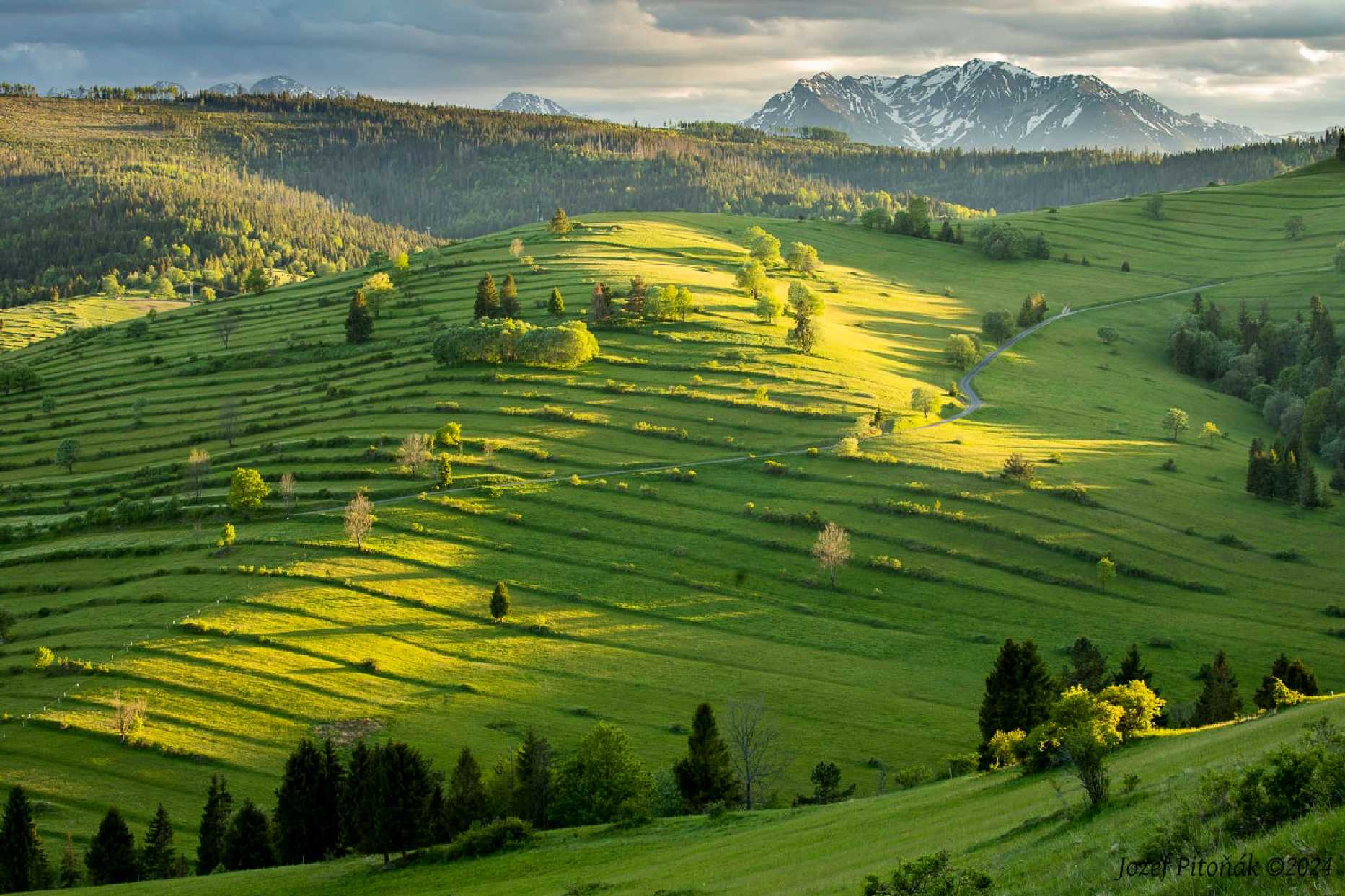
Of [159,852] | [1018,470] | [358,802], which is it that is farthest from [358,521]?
[1018,470]

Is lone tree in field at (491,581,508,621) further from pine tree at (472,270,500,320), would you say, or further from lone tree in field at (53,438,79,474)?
pine tree at (472,270,500,320)

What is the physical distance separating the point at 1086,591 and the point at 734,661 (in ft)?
140

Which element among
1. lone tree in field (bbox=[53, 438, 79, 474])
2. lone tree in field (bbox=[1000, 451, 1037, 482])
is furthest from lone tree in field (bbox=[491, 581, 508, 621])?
lone tree in field (bbox=[53, 438, 79, 474])

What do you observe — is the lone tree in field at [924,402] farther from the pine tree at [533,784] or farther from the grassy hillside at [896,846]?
the grassy hillside at [896,846]

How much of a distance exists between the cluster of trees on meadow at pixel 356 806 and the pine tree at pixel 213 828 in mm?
96

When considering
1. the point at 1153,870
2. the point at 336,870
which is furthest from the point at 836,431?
the point at 1153,870

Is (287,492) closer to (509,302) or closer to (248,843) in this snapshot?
(248,843)

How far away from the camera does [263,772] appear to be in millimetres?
80188

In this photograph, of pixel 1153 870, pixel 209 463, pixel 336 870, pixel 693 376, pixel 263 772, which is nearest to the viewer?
pixel 1153 870

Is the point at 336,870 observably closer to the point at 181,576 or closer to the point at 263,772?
the point at 263,772

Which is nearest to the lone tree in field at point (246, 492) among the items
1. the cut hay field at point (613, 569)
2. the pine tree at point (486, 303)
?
the cut hay field at point (613, 569)

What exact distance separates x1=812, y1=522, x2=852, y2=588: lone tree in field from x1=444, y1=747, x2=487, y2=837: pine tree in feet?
177

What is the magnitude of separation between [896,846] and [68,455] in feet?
516

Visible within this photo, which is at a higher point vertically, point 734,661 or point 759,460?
point 759,460
